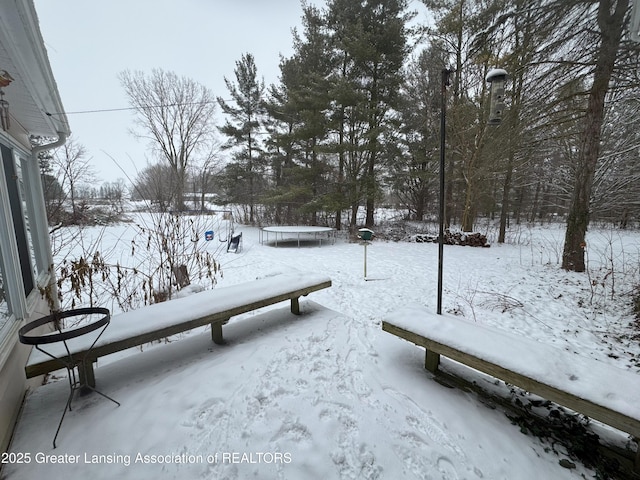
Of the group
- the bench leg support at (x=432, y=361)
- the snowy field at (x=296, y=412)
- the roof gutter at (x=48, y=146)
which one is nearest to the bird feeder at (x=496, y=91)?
Result: the bench leg support at (x=432, y=361)

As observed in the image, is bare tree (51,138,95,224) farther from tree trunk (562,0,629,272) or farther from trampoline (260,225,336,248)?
tree trunk (562,0,629,272)

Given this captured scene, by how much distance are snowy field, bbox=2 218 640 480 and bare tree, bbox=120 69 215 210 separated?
13.9 metres

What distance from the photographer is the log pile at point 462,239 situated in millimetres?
8102

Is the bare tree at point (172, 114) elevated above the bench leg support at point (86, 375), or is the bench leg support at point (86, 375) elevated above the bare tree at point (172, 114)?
the bare tree at point (172, 114)

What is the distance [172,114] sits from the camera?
14.7 metres

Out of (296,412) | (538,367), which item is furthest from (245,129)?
(538,367)

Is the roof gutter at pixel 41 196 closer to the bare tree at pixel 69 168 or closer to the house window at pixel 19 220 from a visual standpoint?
the bare tree at pixel 69 168

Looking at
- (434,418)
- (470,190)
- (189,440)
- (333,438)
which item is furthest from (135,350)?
(470,190)

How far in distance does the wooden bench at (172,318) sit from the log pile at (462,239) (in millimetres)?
6882

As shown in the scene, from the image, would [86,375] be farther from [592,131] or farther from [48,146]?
[592,131]

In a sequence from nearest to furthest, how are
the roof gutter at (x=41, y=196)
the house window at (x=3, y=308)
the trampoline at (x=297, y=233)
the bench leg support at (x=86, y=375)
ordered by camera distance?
the house window at (x=3, y=308), the bench leg support at (x=86, y=375), the roof gutter at (x=41, y=196), the trampoline at (x=297, y=233)

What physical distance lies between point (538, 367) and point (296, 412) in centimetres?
144

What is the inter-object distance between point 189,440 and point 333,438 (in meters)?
0.79

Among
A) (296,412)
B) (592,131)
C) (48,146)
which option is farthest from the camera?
(592,131)
